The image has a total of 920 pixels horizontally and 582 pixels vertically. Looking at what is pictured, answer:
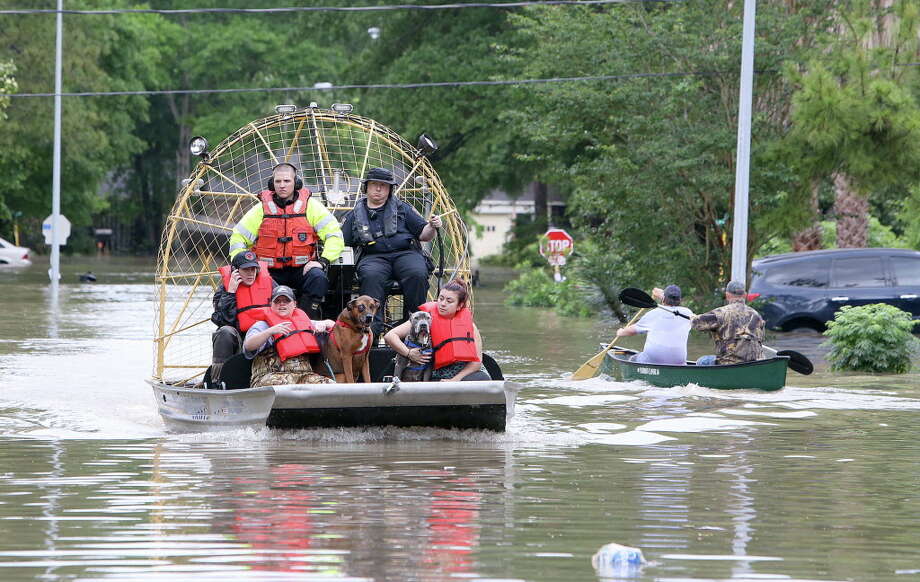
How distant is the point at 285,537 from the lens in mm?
8016

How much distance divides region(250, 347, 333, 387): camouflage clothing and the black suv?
45.0ft

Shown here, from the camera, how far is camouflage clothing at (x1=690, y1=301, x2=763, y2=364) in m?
16.8

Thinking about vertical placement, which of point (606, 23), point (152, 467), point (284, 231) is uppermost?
point (606, 23)

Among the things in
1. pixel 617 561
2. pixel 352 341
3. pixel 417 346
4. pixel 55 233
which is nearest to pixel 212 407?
pixel 352 341

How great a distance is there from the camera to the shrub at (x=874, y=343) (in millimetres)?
19734

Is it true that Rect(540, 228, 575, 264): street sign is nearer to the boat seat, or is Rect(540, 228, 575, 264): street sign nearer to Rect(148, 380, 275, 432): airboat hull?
Rect(148, 380, 275, 432): airboat hull

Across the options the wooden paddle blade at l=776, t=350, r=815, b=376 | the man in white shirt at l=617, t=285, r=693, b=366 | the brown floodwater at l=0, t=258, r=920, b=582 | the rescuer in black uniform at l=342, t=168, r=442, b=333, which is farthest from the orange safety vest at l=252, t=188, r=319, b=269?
the wooden paddle blade at l=776, t=350, r=815, b=376

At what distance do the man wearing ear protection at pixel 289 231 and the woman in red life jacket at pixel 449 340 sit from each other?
3.56ft

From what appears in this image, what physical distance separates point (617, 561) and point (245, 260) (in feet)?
20.2

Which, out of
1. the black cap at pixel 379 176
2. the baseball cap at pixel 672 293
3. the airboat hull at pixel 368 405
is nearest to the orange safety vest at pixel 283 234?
the black cap at pixel 379 176

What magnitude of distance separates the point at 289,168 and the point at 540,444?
333 cm

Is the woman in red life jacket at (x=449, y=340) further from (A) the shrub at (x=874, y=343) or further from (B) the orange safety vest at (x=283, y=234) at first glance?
(A) the shrub at (x=874, y=343)

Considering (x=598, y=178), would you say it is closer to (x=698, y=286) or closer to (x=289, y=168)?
(x=698, y=286)

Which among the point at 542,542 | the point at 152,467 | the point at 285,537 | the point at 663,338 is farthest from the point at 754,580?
the point at 663,338
